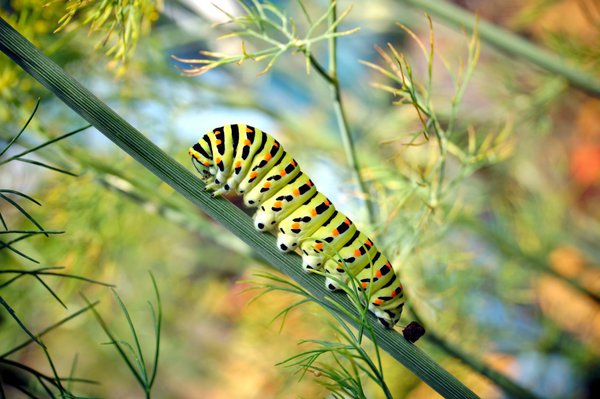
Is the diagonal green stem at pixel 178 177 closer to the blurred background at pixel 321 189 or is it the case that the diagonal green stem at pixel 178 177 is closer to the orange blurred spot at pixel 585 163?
the blurred background at pixel 321 189

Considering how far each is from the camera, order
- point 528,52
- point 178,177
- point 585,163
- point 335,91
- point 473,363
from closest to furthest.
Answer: point 178,177
point 335,91
point 473,363
point 528,52
point 585,163

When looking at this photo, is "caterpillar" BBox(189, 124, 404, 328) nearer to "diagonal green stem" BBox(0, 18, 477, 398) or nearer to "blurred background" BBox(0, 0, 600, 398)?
"diagonal green stem" BBox(0, 18, 477, 398)

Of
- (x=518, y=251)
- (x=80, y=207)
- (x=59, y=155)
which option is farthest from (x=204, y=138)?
(x=518, y=251)

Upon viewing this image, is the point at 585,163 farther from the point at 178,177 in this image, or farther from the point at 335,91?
the point at 178,177

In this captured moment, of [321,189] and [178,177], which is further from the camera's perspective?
[321,189]

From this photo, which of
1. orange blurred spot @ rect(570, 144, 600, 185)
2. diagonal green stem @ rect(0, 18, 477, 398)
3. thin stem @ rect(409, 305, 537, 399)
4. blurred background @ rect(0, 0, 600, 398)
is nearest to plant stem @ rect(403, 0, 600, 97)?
blurred background @ rect(0, 0, 600, 398)

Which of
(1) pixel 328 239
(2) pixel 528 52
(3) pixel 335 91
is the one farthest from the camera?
(2) pixel 528 52

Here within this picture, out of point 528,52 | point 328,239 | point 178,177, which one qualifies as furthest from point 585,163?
point 178,177
